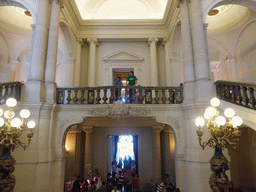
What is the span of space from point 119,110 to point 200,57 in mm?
3808

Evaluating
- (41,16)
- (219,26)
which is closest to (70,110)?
(41,16)

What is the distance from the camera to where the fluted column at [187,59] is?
7.40 meters

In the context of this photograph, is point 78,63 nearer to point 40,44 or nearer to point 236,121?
point 40,44

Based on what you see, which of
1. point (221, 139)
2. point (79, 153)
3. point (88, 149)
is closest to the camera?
point (221, 139)

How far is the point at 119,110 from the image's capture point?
23.9 feet

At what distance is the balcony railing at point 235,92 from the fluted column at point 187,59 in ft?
3.11

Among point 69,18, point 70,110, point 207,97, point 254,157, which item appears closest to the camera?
point 207,97

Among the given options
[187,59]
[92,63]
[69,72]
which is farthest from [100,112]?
[92,63]

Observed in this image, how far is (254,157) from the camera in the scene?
945 centimetres

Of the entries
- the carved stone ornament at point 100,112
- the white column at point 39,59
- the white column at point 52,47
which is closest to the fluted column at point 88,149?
the carved stone ornament at point 100,112

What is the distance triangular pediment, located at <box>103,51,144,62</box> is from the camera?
40.7 feet

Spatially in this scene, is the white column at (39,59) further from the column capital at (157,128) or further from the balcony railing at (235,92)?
the balcony railing at (235,92)

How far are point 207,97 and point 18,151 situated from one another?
6.98 m

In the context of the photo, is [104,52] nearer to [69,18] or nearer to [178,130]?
[69,18]
